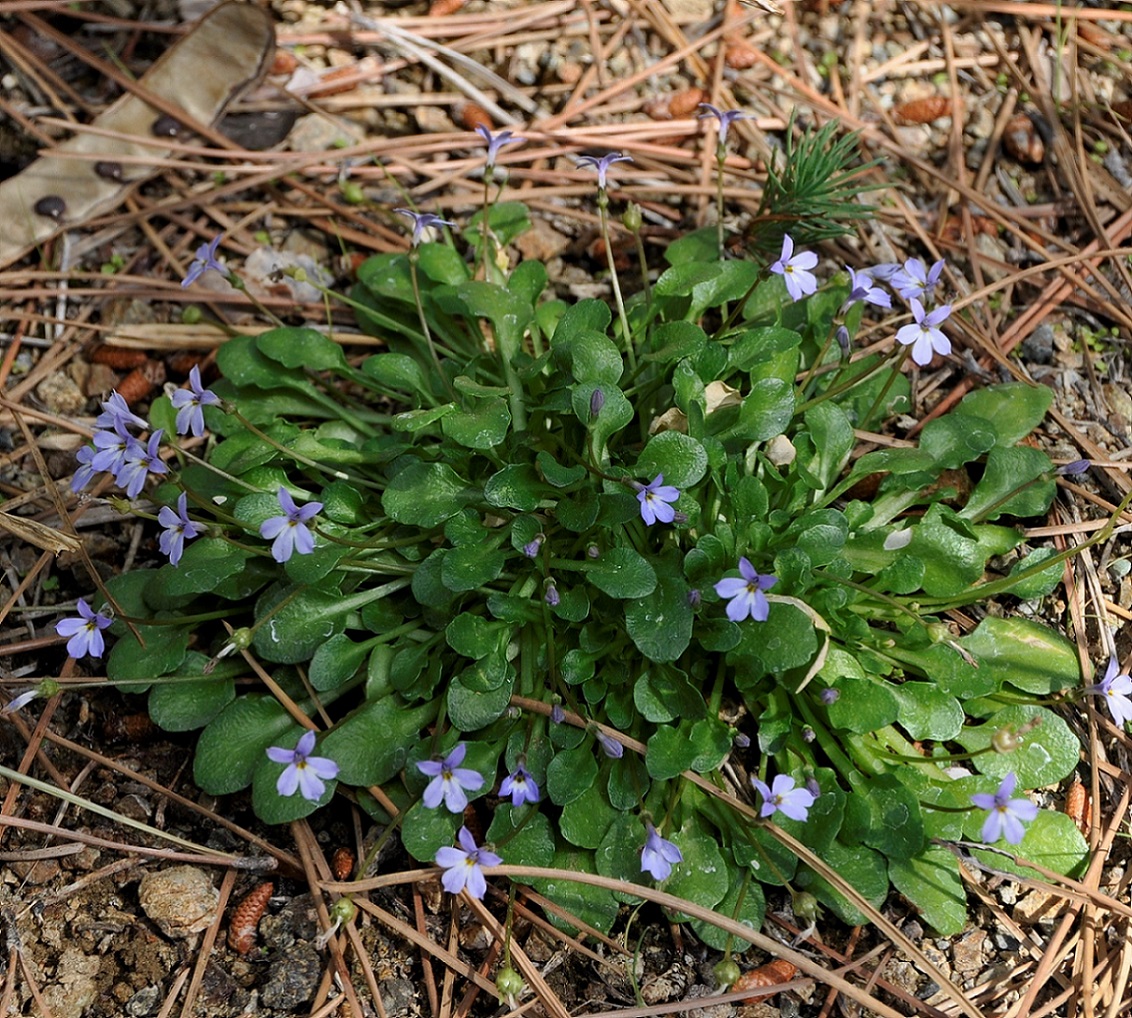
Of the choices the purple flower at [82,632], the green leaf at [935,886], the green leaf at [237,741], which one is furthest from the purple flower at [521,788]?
the purple flower at [82,632]

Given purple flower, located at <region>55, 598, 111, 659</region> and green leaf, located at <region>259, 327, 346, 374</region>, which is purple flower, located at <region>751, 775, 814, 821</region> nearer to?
purple flower, located at <region>55, 598, 111, 659</region>

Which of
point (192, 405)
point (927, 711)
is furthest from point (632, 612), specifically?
point (192, 405)

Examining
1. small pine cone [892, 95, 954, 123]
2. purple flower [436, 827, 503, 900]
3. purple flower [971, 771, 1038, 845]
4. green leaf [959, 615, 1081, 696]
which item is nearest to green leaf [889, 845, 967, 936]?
purple flower [971, 771, 1038, 845]

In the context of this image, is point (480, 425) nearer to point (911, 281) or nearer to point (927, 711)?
point (911, 281)

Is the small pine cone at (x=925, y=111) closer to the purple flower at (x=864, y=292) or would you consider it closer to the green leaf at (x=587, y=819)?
the purple flower at (x=864, y=292)

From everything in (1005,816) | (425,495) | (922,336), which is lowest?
(1005,816)

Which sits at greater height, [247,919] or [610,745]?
[610,745]

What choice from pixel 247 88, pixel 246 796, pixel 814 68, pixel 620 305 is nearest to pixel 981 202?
pixel 814 68

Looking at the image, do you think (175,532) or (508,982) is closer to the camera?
(508,982)

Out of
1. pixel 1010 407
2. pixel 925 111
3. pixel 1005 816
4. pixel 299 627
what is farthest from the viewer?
pixel 925 111
